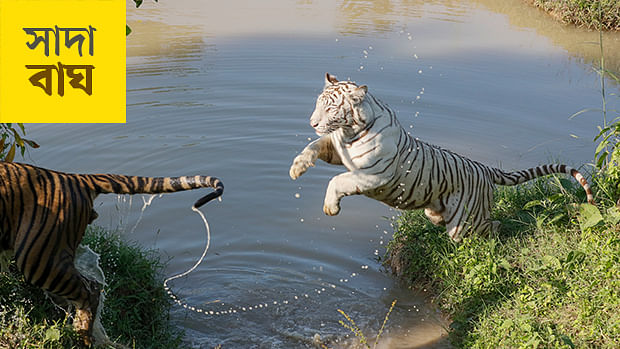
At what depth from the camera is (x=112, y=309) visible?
4949mm

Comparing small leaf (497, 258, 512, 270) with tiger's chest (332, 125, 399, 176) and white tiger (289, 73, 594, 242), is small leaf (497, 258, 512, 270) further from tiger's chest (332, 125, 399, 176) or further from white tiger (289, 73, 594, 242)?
tiger's chest (332, 125, 399, 176)

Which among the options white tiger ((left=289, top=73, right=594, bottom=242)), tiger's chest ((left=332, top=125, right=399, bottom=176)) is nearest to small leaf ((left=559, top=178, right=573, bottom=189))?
white tiger ((left=289, top=73, right=594, bottom=242))

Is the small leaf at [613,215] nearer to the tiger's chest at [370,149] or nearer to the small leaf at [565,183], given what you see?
the small leaf at [565,183]

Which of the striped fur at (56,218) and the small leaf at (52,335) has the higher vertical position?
the striped fur at (56,218)

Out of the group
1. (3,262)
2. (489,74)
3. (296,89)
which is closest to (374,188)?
(3,262)

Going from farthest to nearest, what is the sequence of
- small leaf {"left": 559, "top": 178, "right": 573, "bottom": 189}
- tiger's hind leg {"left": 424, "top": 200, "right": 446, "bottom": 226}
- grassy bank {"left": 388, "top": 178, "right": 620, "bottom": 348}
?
small leaf {"left": 559, "top": 178, "right": 573, "bottom": 189}, tiger's hind leg {"left": 424, "top": 200, "right": 446, "bottom": 226}, grassy bank {"left": 388, "top": 178, "right": 620, "bottom": 348}

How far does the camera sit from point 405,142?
5.20 meters

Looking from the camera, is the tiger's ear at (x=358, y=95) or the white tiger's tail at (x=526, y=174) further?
the white tiger's tail at (x=526, y=174)

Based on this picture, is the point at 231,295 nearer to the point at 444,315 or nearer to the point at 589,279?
the point at 444,315

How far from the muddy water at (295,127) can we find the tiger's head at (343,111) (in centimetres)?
175

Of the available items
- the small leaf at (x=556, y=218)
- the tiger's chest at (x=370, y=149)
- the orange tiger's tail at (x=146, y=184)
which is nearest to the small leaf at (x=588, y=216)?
the small leaf at (x=556, y=218)

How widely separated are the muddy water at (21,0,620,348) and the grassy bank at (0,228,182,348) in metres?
0.34

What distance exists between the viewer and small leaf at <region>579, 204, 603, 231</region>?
5543mm

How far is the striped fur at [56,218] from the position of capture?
4199 millimetres
